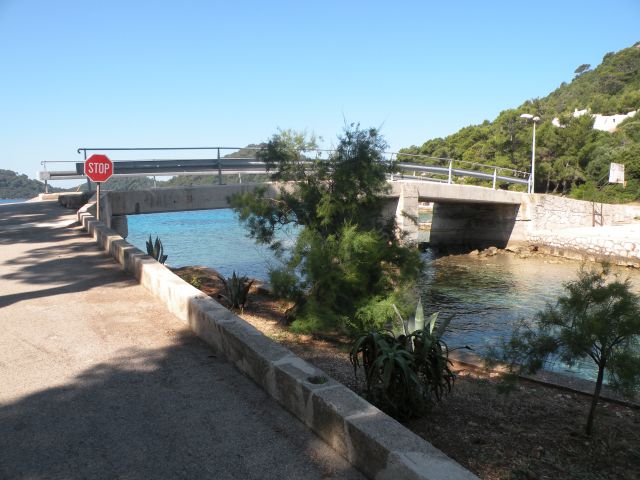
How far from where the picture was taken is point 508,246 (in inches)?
1161

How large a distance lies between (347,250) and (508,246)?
23.2 m

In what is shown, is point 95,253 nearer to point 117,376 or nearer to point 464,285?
point 117,376

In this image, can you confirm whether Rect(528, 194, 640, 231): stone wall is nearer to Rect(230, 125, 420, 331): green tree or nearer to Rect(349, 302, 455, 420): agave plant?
Rect(230, 125, 420, 331): green tree

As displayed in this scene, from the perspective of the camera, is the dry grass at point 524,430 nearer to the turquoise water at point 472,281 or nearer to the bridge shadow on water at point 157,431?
the bridge shadow on water at point 157,431

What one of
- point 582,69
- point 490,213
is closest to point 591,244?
point 490,213

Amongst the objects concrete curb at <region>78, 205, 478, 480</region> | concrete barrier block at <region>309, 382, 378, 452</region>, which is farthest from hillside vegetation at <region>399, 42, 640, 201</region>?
concrete barrier block at <region>309, 382, 378, 452</region>

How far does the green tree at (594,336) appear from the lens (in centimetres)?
475

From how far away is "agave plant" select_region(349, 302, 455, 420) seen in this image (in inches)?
174

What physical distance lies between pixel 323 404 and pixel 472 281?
18120 millimetres

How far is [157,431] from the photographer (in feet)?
10.6

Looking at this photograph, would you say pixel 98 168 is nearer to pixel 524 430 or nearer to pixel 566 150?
pixel 524 430

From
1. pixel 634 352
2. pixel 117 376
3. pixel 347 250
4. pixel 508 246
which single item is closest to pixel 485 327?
pixel 347 250

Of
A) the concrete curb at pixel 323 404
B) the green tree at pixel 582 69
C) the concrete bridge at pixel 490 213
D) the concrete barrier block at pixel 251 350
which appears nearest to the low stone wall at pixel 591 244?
the concrete bridge at pixel 490 213

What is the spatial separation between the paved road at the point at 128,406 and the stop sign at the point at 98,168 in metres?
5.42
